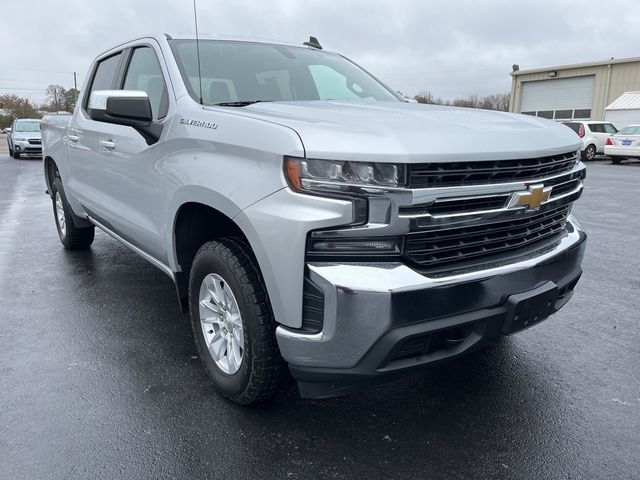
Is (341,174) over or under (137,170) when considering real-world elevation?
over

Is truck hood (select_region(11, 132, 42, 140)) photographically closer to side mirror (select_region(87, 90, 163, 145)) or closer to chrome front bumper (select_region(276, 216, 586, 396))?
side mirror (select_region(87, 90, 163, 145))

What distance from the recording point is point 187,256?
309 centimetres

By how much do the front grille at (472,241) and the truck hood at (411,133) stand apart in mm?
298

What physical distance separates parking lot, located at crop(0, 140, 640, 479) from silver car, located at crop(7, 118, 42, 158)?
776 inches

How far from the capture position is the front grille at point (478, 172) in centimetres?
208

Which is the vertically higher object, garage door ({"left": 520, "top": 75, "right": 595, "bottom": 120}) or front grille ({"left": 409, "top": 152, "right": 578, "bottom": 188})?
garage door ({"left": 520, "top": 75, "right": 595, "bottom": 120})

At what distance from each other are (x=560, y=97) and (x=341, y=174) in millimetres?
38736

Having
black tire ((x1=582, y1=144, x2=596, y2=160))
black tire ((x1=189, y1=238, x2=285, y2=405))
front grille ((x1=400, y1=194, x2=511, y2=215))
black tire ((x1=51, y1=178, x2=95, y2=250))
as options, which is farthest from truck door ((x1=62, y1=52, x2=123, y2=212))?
black tire ((x1=582, y1=144, x2=596, y2=160))

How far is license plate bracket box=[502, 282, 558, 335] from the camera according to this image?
7.50 feet

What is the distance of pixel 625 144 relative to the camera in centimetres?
2006

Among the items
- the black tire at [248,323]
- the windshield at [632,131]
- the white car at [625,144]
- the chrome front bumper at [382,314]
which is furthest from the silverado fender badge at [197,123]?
the windshield at [632,131]

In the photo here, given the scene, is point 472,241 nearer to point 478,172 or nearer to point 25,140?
point 478,172

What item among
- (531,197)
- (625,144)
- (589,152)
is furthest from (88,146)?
(589,152)

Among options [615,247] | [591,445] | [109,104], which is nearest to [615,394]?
[591,445]
